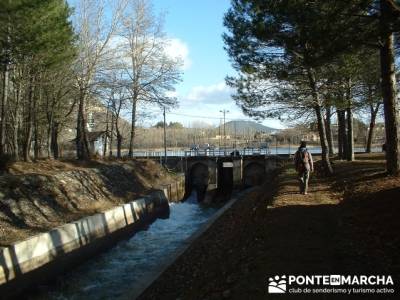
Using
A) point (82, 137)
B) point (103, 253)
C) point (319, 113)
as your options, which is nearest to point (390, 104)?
point (319, 113)

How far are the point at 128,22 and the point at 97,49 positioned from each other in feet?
14.8

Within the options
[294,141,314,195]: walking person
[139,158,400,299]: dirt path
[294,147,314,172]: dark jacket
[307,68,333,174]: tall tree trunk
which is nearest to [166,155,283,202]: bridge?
[307,68,333,174]: tall tree trunk

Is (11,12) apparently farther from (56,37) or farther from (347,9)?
→ (347,9)

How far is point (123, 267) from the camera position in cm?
1516

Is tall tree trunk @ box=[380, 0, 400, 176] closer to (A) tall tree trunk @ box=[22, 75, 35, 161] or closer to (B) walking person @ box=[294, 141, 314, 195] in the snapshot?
(B) walking person @ box=[294, 141, 314, 195]

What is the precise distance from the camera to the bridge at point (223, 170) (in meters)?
44.1

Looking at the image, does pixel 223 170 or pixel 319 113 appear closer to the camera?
pixel 319 113

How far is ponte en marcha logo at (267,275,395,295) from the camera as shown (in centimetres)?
641

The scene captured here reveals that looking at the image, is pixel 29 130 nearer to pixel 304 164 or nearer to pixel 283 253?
pixel 304 164

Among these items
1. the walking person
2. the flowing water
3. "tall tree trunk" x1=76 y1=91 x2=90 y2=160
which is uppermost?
"tall tree trunk" x1=76 y1=91 x2=90 y2=160

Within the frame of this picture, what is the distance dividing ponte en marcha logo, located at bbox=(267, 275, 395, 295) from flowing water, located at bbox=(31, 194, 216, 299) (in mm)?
4260

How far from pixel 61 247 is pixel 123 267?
2174 mm

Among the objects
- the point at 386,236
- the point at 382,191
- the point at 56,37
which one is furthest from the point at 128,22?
the point at 386,236

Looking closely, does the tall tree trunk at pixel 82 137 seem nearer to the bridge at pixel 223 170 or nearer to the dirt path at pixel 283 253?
the bridge at pixel 223 170
